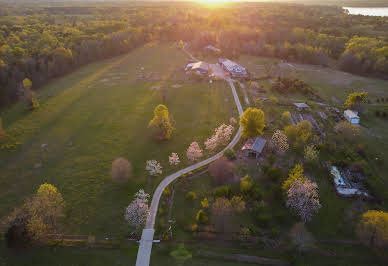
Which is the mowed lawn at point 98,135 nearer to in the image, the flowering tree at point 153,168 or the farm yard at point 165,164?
the farm yard at point 165,164

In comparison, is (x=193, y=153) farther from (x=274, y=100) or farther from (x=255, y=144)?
(x=274, y=100)

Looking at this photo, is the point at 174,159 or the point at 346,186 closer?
the point at 346,186

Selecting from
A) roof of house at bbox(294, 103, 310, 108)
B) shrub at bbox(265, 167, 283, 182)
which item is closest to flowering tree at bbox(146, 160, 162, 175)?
shrub at bbox(265, 167, 283, 182)

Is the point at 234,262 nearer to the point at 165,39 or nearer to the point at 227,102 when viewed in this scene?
the point at 227,102

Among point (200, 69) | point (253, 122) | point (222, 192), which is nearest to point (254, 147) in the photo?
point (253, 122)

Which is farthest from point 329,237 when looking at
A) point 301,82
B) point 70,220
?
point 301,82

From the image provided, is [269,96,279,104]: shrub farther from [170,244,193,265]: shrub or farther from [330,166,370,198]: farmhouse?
[170,244,193,265]: shrub
